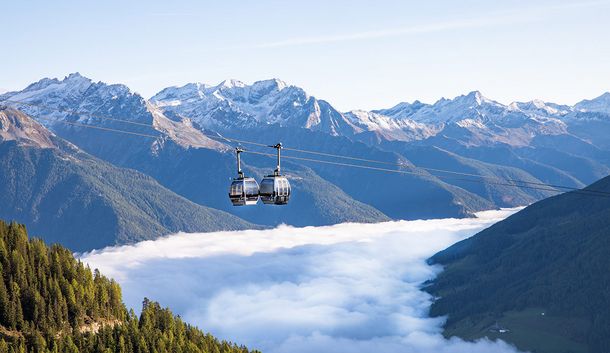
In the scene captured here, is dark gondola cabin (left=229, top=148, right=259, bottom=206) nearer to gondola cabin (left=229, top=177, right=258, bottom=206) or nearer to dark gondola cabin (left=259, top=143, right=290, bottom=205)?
gondola cabin (left=229, top=177, right=258, bottom=206)

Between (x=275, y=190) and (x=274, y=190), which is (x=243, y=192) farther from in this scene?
(x=275, y=190)

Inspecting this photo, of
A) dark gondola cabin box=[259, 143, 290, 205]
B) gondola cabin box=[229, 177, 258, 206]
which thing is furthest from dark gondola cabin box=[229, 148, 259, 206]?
dark gondola cabin box=[259, 143, 290, 205]

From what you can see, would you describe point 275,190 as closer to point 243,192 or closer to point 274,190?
point 274,190

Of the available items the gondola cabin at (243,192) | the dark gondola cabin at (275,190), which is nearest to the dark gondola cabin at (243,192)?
the gondola cabin at (243,192)

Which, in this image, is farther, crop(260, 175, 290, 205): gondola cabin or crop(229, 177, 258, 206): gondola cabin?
crop(260, 175, 290, 205): gondola cabin

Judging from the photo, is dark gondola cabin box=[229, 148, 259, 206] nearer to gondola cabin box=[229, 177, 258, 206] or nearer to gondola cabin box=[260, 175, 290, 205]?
gondola cabin box=[229, 177, 258, 206]

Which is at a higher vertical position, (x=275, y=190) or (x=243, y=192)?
(x=243, y=192)

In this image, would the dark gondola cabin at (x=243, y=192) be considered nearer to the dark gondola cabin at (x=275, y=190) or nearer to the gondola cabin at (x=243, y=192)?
the gondola cabin at (x=243, y=192)

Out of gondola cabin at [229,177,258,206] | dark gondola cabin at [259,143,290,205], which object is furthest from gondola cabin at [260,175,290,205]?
gondola cabin at [229,177,258,206]

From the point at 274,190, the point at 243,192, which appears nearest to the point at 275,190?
the point at 274,190

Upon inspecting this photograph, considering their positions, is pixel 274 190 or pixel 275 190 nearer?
pixel 274 190
